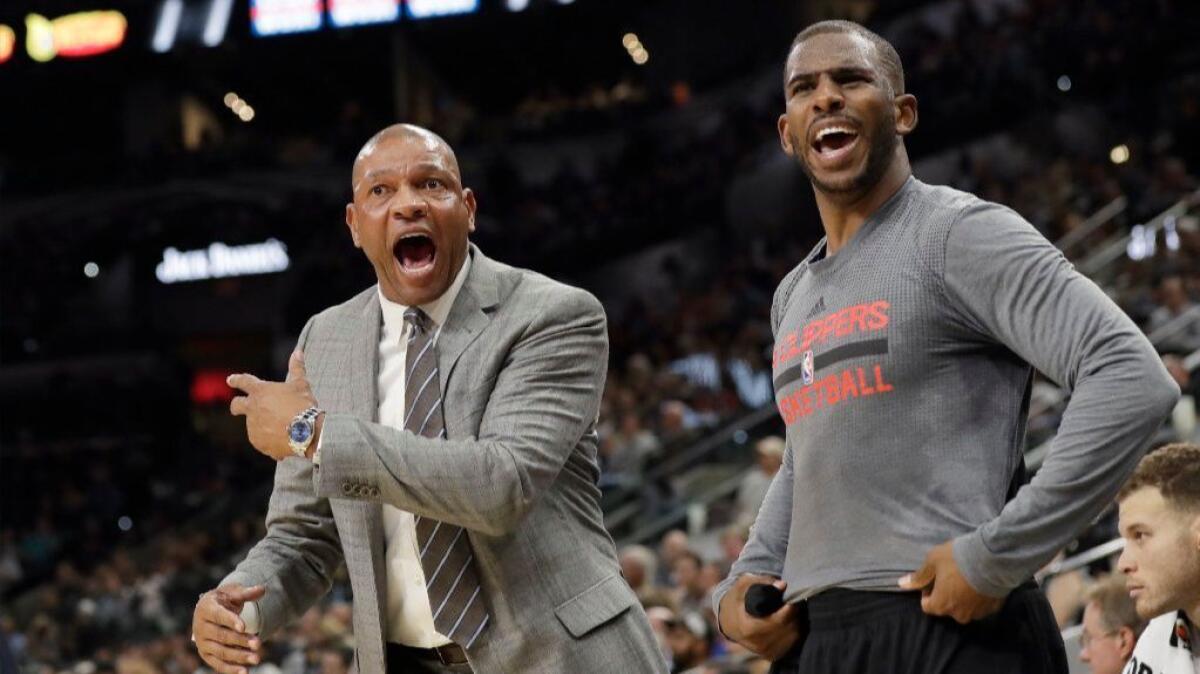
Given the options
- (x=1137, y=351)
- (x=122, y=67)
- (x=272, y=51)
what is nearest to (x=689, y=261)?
(x=272, y=51)

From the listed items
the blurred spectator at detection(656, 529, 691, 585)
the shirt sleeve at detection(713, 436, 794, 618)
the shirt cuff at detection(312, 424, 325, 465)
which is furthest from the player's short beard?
the blurred spectator at detection(656, 529, 691, 585)

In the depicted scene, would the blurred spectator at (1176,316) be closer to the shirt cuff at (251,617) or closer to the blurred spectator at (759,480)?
the blurred spectator at (759,480)

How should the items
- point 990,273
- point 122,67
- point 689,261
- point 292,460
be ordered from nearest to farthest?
1. point 990,273
2. point 292,460
3. point 689,261
4. point 122,67

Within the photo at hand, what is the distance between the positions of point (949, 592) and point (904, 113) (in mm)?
846

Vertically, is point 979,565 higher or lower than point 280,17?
lower

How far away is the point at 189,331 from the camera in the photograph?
28094mm

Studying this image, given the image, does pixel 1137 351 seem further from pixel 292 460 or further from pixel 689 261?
pixel 689 261

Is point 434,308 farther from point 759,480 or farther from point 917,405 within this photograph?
point 759,480

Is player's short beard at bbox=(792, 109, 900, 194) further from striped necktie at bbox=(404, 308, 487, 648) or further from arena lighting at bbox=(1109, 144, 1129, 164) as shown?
arena lighting at bbox=(1109, 144, 1129, 164)

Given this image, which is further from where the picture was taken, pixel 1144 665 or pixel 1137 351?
pixel 1144 665

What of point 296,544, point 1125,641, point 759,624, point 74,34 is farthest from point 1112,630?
point 74,34

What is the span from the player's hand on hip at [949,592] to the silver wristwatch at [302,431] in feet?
3.73

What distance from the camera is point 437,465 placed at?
2.87m

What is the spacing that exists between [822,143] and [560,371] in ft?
2.48
